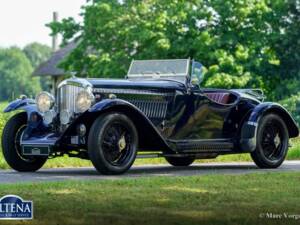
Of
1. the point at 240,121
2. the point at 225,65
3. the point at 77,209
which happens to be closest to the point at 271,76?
the point at 225,65

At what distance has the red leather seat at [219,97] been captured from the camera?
14.0 metres

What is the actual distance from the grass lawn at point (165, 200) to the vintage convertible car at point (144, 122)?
1.44m

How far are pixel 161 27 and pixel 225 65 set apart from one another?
332 cm

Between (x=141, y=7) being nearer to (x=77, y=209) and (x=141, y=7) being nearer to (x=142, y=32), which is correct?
(x=142, y=32)

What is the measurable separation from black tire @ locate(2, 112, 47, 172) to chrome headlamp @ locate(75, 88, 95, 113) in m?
1.35

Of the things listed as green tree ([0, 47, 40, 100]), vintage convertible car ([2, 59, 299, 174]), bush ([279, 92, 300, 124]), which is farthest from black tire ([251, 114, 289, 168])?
green tree ([0, 47, 40, 100])

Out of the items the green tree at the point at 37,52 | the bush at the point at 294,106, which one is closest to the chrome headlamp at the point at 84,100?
the bush at the point at 294,106

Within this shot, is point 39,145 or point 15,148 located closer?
point 39,145

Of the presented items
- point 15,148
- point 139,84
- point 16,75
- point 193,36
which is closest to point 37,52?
point 16,75

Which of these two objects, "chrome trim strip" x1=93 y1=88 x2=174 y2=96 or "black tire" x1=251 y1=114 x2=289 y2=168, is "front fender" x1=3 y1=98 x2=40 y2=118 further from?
"black tire" x1=251 y1=114 x2=289 y2=168

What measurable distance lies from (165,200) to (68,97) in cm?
421

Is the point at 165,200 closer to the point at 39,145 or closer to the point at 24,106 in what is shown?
the point at 39,145

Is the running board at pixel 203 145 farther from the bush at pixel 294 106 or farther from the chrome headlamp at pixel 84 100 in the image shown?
the bush at pixel 294 106

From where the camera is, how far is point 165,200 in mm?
8672
